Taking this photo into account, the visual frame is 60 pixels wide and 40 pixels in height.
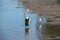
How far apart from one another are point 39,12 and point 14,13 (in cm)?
112

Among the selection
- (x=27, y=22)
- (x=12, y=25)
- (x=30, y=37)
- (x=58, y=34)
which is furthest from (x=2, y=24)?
(x=58, y=34)

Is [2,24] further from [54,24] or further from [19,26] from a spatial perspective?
[54,24]

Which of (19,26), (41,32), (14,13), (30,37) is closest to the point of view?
(30,37)

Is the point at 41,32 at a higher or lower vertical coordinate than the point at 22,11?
lower

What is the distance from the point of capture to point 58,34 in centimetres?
Result: 644

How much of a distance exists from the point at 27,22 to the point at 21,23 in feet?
0.91

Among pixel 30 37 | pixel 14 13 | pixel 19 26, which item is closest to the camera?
pixel 30 37

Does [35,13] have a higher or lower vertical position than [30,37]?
higher

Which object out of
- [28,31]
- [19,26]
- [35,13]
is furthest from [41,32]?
[35,13]

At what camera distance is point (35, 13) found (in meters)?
8.58

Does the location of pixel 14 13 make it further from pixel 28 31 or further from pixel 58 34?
pixel 58 34

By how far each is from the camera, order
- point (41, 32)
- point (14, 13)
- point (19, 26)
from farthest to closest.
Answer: point (14, 13), point (19, 26), point (41, 32)

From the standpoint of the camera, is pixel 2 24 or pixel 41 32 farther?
pixel 2 24

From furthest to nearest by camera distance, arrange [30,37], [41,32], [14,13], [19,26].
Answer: [14,13] < [19,26] < [41,32] < [30,37]
